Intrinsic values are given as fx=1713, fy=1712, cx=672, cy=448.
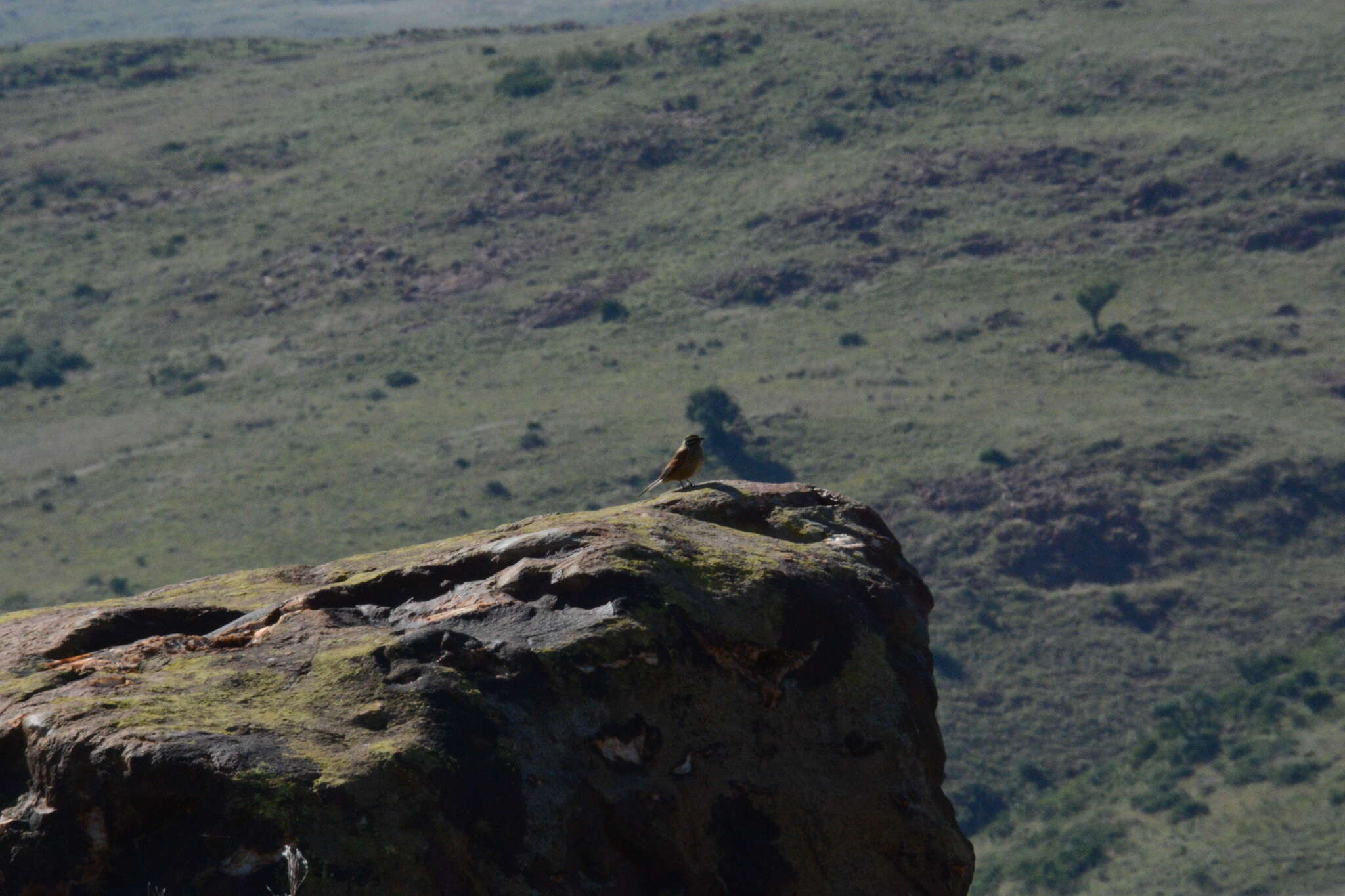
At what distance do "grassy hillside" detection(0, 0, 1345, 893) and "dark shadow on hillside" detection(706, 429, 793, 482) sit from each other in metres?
0.26

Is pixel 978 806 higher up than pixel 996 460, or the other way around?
pixel 996 460

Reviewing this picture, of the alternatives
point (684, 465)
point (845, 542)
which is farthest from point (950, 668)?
point (845, 542)

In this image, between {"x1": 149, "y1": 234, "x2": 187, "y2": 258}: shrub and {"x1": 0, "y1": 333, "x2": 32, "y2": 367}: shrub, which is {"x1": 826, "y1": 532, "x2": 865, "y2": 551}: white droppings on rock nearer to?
{"x1": 0, "y1": 333, "x2": 32, "y2": 367}: shrub

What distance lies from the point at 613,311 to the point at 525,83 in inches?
1410

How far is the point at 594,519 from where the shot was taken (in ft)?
43.8

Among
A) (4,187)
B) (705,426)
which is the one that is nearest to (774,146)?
(705,426)

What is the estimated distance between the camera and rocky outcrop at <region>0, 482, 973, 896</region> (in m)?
9.67

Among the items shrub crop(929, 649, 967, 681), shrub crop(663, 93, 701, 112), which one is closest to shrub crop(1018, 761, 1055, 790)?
shrub crop(929, 649, 967, 681)

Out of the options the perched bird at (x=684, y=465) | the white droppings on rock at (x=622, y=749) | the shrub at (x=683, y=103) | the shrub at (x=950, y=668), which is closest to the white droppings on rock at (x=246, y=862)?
the white droppings on rock at (x=622, y=749)

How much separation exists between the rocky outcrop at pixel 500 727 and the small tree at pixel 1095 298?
97.4m

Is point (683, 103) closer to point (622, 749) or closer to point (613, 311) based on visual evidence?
point (613, 311)

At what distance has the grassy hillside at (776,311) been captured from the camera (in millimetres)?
89500

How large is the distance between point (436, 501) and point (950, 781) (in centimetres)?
3469

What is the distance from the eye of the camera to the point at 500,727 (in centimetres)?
1085
